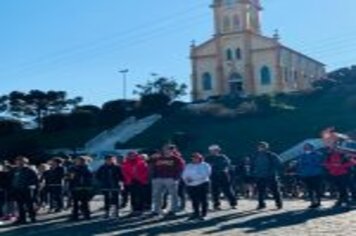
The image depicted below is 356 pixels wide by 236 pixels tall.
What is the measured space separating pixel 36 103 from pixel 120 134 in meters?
14.3

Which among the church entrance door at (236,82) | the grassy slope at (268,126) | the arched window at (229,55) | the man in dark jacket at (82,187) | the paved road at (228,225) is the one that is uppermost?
the arched window at (229,55)

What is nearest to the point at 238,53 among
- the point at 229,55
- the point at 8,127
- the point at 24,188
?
the point at 229,55

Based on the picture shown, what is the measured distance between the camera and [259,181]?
2028 cm

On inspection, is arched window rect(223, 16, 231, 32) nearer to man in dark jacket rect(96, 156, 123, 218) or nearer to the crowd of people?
the crowd of people

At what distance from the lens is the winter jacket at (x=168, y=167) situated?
19422 millimetres

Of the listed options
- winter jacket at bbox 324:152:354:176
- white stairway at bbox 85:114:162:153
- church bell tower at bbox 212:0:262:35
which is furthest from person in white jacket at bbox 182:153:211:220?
church bell tower at bbox 212:0:262:35

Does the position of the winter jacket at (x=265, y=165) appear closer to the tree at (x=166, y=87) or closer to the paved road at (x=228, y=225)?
the paved road at (x=228, y=225)

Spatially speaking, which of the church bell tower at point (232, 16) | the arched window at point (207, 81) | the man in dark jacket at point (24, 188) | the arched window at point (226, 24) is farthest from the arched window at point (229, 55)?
the man in dark jacket at point (24, 188)

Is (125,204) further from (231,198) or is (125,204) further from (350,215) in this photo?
→ (350,215)

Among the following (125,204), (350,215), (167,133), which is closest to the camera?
(350,215)

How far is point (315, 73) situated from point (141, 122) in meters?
38.1

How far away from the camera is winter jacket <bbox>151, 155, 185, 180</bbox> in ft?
63.7

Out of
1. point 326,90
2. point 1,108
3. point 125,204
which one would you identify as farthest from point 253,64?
point 125,204

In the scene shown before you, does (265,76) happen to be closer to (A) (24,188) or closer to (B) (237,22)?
(B) (237,22)
